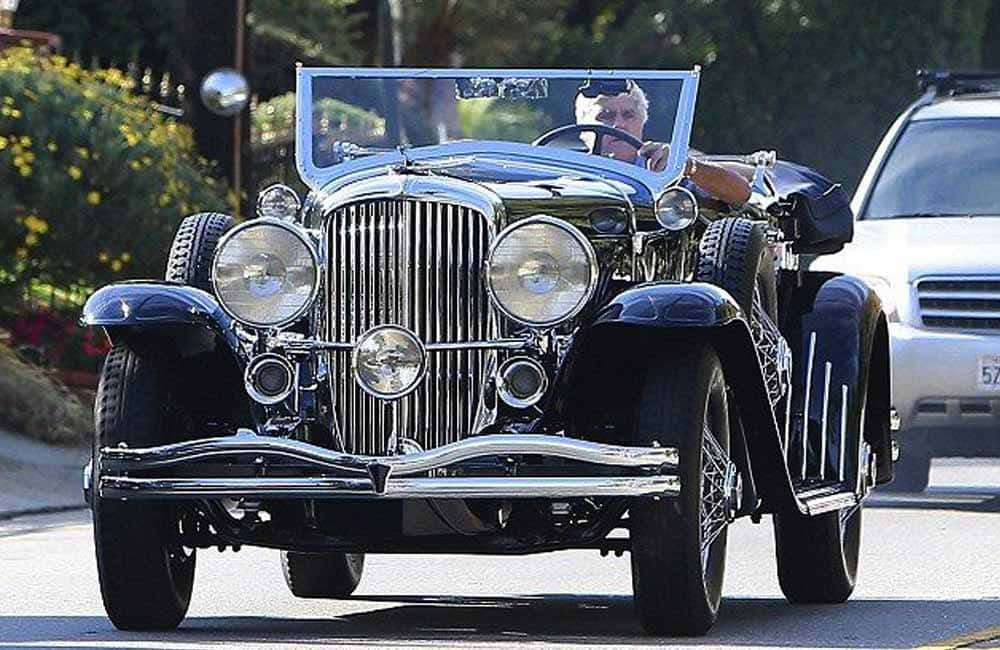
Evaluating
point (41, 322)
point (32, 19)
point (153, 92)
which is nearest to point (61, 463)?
point (41, 322)

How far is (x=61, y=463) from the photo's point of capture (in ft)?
48.4

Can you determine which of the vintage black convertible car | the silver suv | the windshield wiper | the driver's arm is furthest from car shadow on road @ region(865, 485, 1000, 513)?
the vintage black convertible car

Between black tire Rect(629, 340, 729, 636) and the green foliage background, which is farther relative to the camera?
the green foliage background

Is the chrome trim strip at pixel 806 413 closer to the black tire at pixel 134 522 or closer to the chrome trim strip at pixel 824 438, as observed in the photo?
the chrome trim strip at pixel 824 438

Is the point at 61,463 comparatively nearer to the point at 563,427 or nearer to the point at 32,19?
the point at 563,427

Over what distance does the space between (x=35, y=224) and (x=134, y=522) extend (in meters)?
8.51

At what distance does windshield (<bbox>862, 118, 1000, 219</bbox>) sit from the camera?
14164 mm

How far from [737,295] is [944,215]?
5.95 meters

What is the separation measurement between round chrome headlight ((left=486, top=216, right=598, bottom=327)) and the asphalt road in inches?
36.8

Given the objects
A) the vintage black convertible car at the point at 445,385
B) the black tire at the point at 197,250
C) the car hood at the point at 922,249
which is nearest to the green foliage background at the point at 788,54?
the car hood at the point at 922,249

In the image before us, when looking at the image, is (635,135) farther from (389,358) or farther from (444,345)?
(389,358)

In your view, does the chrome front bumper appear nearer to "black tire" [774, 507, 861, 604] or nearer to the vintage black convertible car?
the vintage black convertible car

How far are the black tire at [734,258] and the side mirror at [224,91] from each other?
936 cm

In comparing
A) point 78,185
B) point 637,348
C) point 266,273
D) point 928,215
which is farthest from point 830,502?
point 78,185
